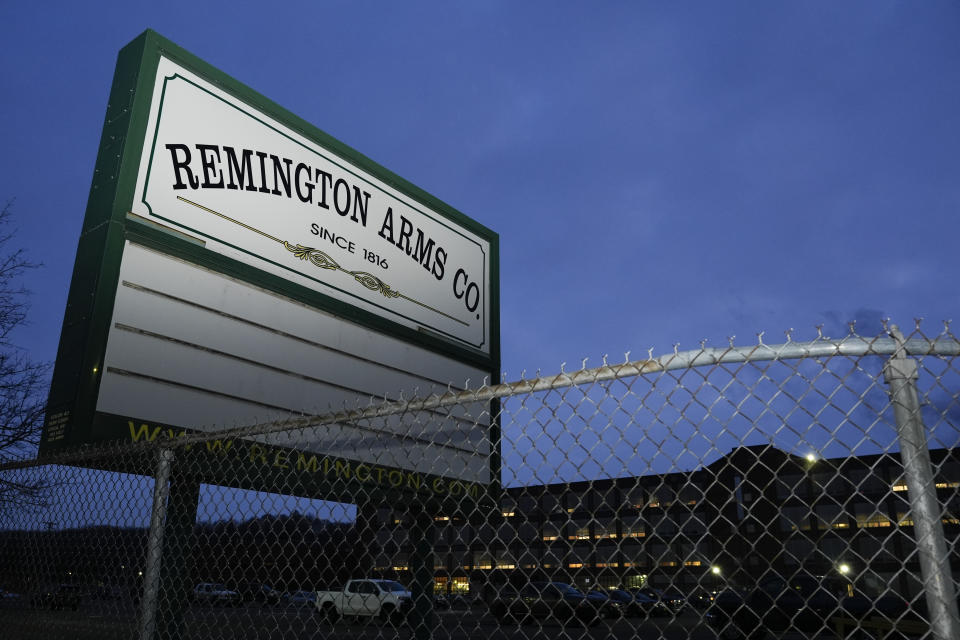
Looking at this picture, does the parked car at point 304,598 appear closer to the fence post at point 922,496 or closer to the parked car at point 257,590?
the parked car at point 257,590

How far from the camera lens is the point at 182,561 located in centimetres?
548

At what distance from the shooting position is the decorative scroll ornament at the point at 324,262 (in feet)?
20.6

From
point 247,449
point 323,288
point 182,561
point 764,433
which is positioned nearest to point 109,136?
point 323,288

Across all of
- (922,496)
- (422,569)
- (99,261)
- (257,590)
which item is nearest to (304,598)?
(257,590)

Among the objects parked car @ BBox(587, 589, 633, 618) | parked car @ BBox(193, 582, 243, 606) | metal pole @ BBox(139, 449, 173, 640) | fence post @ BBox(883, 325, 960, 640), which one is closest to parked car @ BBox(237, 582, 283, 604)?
parked car @ BBox(193, 582, 243, 606)

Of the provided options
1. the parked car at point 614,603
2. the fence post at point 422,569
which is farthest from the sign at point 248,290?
the parked car at point 614,603

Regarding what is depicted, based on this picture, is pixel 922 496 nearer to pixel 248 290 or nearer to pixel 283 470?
pixel 283 470

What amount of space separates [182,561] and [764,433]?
4.37m

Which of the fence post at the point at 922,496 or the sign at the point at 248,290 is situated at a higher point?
the sign at the point at 248,290

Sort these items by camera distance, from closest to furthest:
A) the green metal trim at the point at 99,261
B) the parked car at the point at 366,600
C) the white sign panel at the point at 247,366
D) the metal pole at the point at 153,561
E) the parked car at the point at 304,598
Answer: the metal pole at the point at 153,561 → the green metal trim at the point at 99,261 → the parked car at the point at 304,598 → the white sign panel at the point at 247,366 → the parked car at the point at 366,600

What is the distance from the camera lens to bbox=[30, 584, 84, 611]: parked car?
5852 mm

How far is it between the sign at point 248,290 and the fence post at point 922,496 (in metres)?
2.18

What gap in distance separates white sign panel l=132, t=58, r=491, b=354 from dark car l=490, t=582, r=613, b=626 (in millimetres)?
3010

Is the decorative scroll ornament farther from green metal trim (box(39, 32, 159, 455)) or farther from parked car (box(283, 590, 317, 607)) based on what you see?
parked car (box(283, 590, 317, 607))
